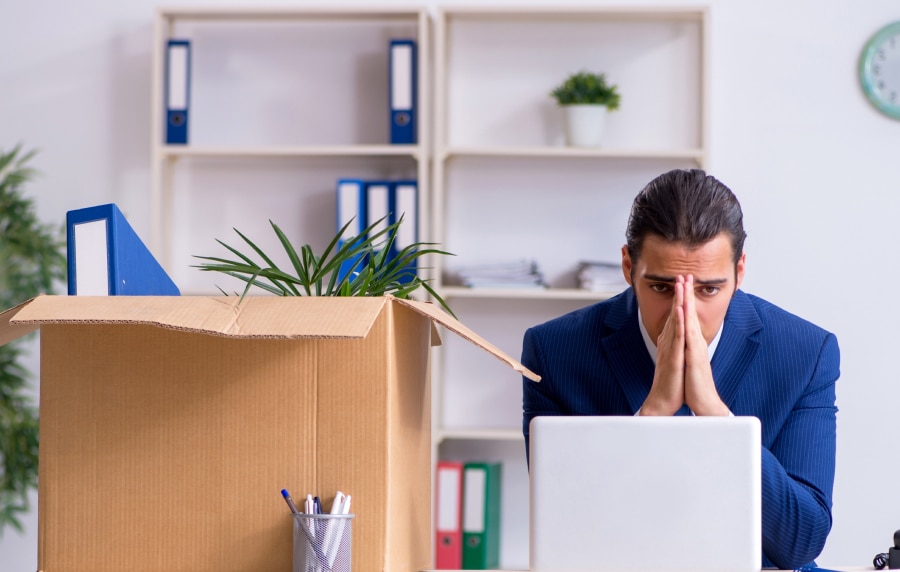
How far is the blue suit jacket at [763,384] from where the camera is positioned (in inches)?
55.9

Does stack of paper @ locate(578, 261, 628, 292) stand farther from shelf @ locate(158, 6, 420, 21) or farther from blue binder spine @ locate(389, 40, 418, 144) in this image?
shelf @ locate(158, 6, 420, 21)

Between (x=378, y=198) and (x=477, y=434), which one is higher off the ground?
(x=378, y=198)

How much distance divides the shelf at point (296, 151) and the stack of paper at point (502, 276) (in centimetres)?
41

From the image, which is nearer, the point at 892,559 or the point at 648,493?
the point at 648,493

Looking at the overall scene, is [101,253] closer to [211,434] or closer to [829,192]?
[211,434]

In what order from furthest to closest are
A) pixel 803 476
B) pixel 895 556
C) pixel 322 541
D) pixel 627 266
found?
pixel 627 266 < pixel 803 476 < pixel 895 556 < pixel 322 541

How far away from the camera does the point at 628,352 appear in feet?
5.33

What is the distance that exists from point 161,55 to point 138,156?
385 mm

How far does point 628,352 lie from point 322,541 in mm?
845

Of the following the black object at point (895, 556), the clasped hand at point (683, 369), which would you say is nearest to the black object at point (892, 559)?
the black object at point (895, 556)

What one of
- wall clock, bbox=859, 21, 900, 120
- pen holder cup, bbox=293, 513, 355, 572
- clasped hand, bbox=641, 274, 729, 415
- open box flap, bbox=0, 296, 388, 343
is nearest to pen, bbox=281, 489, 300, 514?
pen holder cup, bbox=293, 513, 355, 572

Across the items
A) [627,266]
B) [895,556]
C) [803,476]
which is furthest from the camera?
[627,266]

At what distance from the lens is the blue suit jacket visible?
1.42m

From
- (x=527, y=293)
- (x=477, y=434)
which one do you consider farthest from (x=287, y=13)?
(x=477, y=434)
